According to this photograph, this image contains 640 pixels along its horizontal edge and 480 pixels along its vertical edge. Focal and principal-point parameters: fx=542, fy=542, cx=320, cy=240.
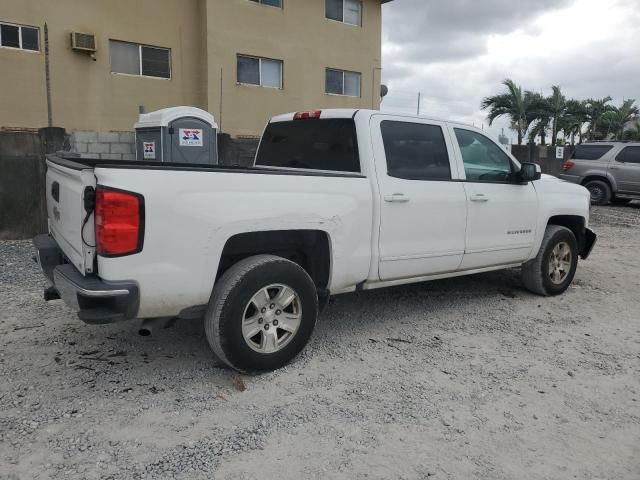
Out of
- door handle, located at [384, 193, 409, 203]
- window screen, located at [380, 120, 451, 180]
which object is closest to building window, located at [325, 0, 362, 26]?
window screen, located at [380, 120, 451, 180]

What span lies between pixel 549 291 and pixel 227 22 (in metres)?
12.0

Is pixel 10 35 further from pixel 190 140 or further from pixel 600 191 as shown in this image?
pixel 600 191

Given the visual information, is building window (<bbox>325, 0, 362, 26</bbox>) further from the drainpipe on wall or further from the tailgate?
the tailgate

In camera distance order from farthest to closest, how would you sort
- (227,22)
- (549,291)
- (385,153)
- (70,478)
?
(227,22) < (549,291) < (385,153) < (70,478)

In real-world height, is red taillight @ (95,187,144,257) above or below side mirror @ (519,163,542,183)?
below

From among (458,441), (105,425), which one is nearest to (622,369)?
(458,441)

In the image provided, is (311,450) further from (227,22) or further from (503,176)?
(227,22)

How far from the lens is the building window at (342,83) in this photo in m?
17.0

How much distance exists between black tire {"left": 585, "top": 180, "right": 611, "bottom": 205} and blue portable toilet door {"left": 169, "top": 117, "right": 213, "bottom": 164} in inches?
423

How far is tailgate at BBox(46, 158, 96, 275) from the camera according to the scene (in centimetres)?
306

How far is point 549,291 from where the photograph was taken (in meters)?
5.71

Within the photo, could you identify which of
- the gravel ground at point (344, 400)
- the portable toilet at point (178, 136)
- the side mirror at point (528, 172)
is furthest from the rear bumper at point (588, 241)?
the portable toilet at point (178, 136)

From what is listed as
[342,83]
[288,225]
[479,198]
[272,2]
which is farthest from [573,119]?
[288,225]

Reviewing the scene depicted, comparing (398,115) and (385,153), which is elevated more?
(398,115)
